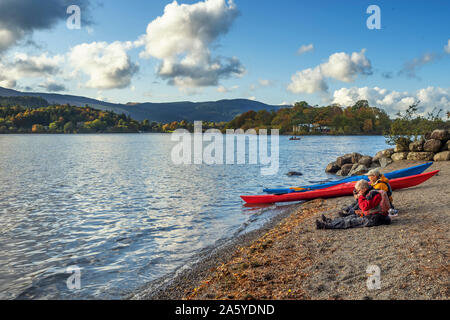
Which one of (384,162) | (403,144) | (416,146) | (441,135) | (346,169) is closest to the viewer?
(441,135)

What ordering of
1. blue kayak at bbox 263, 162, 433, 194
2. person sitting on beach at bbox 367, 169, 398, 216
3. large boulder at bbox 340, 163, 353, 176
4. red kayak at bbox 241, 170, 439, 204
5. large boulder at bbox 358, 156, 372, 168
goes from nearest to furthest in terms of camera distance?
person sitting on beach at bbox 367, 169, 398, 216
red kayak at bbox 241, 170, 439, 204
blue kayak at bbox 263, 162, 433, 194
large boulder at bbox 340, 163, 353, 176
large boulder at bbox 358, 156, 372, 168

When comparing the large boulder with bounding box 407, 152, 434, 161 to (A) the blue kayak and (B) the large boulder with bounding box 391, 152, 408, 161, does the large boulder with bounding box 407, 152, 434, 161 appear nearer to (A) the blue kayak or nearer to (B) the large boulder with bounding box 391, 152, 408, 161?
(B) the large boulder with bounding box 391, 152, 408, 161

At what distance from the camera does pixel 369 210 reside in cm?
934

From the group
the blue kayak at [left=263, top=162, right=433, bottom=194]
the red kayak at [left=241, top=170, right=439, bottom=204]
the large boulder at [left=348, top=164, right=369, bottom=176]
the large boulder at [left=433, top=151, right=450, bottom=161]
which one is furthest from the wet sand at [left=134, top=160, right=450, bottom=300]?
the large boulder at [left=433, top=151, right=450, bottom=161]

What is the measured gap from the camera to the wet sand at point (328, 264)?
5.50 meters

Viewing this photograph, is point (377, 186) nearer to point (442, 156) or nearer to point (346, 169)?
point (346, 169)

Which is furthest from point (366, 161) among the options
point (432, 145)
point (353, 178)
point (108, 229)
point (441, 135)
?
point (108, 229)

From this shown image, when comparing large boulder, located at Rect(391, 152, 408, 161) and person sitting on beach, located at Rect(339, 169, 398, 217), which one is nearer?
person sitting on beach, located at Rect(339, 169, 398, 217)

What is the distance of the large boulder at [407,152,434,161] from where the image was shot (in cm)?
2689

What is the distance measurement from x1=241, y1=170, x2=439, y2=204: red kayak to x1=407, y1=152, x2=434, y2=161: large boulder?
12.5 meters

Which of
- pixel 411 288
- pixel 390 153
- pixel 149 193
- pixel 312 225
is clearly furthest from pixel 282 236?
pixel 390 153

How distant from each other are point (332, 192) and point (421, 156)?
54.0ft

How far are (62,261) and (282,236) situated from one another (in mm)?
6483

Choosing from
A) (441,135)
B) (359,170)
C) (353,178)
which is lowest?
(359,170)
